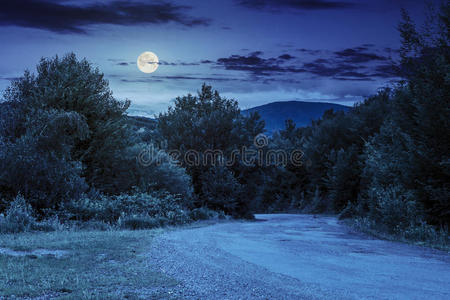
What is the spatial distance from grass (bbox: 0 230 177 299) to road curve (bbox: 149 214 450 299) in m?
0.44

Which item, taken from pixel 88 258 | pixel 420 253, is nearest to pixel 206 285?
pixel 88 258

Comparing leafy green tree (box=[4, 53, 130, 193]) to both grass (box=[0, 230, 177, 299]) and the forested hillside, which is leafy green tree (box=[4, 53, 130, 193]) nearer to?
the forested hillside

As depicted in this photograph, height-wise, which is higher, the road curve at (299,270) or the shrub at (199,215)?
the road curve at (299,270)

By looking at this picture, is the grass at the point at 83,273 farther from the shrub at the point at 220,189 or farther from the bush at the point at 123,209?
the shrub at the point at 220,189

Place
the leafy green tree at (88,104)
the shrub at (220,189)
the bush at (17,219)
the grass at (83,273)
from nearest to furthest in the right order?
the grass at (83,273), the bush at (17,219), the leafy green tree at (88,104), the shrub at (220,189)

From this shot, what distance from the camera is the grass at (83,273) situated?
679 centimetres

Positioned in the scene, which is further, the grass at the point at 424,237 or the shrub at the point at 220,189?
the shrub at the point at 220,189

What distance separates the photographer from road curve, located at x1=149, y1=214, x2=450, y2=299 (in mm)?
7102

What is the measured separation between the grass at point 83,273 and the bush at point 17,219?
10.1 feet

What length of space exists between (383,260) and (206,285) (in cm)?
514

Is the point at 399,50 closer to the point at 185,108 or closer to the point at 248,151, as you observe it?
the point at 248,151

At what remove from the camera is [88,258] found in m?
9.73

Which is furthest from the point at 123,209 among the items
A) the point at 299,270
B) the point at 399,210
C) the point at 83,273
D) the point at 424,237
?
the point at 299,270

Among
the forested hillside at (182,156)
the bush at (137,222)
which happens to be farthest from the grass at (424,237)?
the bush at (137,222)
